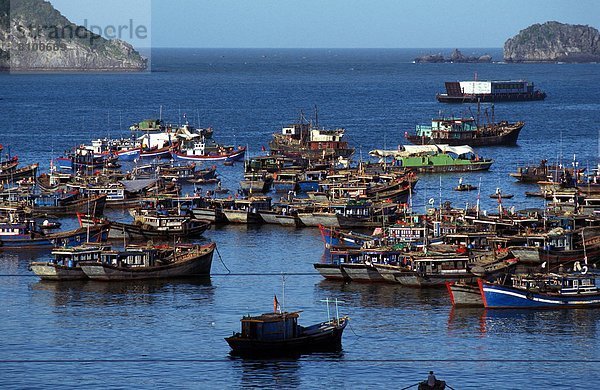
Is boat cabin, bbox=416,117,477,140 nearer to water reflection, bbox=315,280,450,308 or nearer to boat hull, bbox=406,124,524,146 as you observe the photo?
boat hull, bbox=406,124,524,146

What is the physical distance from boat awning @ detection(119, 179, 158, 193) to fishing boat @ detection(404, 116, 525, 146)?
144 feet

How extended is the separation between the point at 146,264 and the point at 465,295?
57.1ft

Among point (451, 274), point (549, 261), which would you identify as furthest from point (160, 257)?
point (549, 261)

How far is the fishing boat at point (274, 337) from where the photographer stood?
192 ft

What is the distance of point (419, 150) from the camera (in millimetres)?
132625

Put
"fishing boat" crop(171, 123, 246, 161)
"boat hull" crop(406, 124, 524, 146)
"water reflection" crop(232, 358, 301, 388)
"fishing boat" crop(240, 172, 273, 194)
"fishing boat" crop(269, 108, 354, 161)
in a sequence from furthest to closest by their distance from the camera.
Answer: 1. "boat hull" crop(406, 124, 524, 146)
2. "fishing boat" crop(171, 123, 246, 161)
3. "fishing boat" crop(269, 108, 354, 161)
4. "fishing boat" crop(240, 172, 273, 194)
5. "water reflection" crop(232, 358, 301, 388)

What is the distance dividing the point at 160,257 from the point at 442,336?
19335 mm

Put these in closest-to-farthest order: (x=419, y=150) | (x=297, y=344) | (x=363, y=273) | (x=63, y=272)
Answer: (x=297, y=344) → (x=363, y=273) → (x=63, y=272) → (x=419, y=150)

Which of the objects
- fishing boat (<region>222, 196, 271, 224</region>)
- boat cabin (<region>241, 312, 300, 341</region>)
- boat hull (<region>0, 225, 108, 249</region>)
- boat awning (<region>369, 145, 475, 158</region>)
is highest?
boat awning (<region>369, 145, 475, 158</region>)

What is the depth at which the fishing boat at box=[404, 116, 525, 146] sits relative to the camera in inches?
5787

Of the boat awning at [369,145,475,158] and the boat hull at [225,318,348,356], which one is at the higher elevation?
the boat awning at [369,145,475,158]

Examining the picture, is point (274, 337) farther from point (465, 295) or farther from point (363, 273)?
point (363, 273)

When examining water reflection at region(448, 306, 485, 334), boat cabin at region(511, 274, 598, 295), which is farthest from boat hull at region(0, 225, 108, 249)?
boat cabin at region(511, 274, 598, 295)

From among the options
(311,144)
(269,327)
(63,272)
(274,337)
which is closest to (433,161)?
(311,144)
